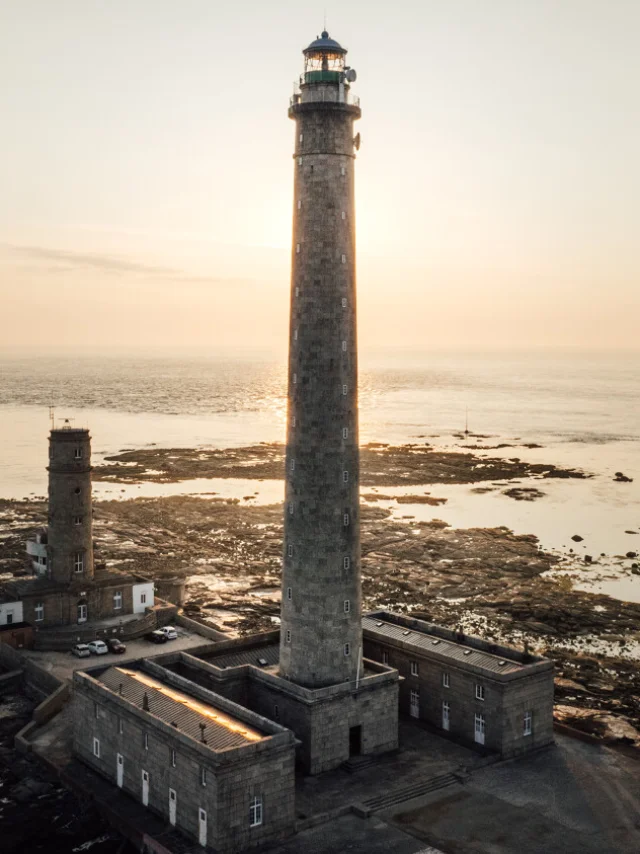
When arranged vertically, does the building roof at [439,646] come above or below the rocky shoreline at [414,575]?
above

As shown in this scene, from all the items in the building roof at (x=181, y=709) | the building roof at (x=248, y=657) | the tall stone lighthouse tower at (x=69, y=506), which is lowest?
the building roof at (x=248, y=657)

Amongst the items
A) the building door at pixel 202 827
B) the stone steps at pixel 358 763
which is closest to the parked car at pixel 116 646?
the stone steps at pixel 358 763

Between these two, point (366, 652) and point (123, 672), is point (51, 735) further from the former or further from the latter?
point (366, 652)

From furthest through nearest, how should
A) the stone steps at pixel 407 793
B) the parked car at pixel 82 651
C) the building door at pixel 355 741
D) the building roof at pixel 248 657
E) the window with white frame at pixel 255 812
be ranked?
the parked car at pixel 82 651, the building roof at pixel 248 657, the building door at pixel 355 741, the stone steps at pixel 407 793, the window with white frame at pixel 255 812

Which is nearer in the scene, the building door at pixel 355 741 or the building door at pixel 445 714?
the building door at pixel 355 741

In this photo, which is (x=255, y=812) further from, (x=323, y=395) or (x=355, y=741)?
(x=323, y=395)

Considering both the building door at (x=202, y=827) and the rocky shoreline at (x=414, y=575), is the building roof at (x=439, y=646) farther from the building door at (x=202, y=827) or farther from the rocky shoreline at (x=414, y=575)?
the building door at (x=202, y=827)
